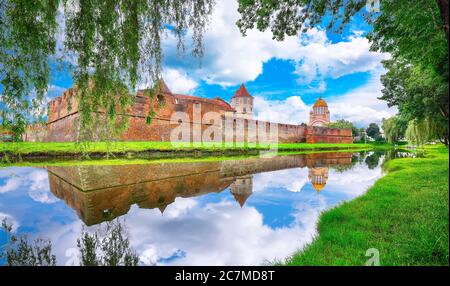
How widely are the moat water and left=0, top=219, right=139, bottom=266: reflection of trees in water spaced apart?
0.11 metres

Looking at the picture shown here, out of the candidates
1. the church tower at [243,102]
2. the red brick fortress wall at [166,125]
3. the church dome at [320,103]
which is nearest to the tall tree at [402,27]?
the red brick fortress wall at [166,125]

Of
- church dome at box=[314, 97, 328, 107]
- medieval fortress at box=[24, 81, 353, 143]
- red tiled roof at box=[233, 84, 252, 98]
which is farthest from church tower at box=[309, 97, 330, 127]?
medieval fortress at box=[24, 81, 353, 143]

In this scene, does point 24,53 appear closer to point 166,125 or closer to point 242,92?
point 166,125

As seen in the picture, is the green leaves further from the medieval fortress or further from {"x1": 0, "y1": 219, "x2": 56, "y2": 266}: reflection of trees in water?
the medieval fortress

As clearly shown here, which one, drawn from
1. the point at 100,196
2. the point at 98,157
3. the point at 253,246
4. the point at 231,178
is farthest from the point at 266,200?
the point at 98,157

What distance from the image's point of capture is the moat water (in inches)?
140

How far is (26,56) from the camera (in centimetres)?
313

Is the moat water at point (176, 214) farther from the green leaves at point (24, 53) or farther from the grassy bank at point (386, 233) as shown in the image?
the green leaves at point (24, 53)

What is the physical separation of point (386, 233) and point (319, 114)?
8257 centimetres

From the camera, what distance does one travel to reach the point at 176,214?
5.32 meters

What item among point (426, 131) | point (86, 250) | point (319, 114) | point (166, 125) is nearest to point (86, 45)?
point (86, 250)

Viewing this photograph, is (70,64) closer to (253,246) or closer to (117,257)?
(117,257)
